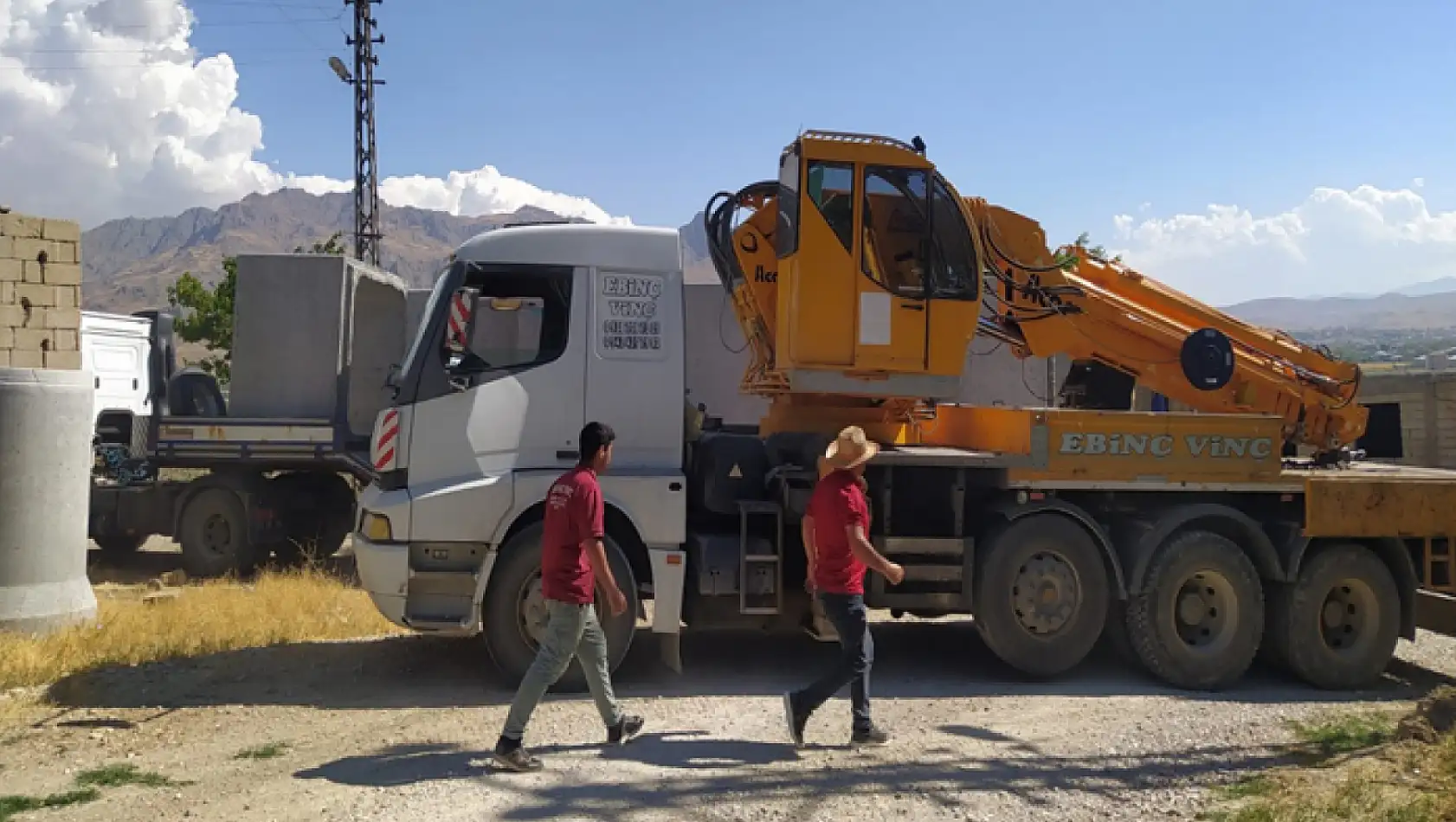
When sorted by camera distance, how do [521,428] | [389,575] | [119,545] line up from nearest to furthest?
[389,575], [521,428], [119,545]

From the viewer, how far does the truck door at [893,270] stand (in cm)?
768

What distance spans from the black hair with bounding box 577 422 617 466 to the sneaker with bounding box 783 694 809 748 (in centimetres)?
180

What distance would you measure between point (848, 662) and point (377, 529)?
10.9 ft

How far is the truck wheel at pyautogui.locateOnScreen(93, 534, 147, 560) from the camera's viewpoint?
1368 cm

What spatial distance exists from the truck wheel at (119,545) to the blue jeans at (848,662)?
10836 mm

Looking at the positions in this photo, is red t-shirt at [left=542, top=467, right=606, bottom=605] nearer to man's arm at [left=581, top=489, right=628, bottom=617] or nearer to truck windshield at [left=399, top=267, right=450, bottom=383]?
man's arm at [left=581, top=489, right=628, bottom=617]

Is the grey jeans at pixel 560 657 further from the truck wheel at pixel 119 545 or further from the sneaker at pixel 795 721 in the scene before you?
the truck wheel at pixel 119 545

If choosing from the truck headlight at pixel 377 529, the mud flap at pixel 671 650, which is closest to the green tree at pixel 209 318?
the truck headlight at pixel 377 529

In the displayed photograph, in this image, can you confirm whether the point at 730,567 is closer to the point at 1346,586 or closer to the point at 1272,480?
the point at 1272,480

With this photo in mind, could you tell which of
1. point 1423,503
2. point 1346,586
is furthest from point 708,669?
point 1423,503

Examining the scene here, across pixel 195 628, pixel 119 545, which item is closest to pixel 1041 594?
pixel 195 628

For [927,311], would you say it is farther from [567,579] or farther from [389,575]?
[389,575]

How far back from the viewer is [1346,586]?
26.7ft

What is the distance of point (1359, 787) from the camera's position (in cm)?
507
